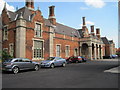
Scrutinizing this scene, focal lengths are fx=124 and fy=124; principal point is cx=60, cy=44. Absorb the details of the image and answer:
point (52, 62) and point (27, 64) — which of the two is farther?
point (52, 62)

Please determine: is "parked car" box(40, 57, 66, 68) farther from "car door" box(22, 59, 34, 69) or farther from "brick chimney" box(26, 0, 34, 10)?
"brick chimney" box(26, 0, 34, 10)

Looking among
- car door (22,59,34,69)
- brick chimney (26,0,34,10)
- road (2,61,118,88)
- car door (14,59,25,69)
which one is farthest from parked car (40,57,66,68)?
brick chimney (26,0,34,10)

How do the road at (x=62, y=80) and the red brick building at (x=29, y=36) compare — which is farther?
the red brick building at (x=29, y=36)

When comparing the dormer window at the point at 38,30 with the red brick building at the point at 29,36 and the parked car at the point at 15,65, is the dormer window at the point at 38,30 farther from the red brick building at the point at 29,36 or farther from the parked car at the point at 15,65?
the parked car at the point at 15,65

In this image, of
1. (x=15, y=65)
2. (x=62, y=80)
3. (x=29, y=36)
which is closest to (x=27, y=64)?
(x=15, y=65)

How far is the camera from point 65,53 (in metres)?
31.8

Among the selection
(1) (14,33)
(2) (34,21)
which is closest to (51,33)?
(2) (34,21)

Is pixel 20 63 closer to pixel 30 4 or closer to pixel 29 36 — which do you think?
pixel 29 36

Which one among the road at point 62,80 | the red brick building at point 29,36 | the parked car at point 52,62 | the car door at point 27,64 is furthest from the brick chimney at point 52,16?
the road at point 62,80

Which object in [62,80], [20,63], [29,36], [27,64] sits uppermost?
[29,36]

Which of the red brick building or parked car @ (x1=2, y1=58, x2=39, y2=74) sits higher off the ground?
the red brick building

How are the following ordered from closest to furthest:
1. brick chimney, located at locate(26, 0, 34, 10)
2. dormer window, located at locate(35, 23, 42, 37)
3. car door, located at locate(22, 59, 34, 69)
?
car door, located at locate(22, 59, 34, 69)
dormer window, located at locate(35, 23, 42, 37)
brick chimney, located at locate(26, 0, 34, 10)

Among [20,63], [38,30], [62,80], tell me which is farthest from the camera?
[38,30]

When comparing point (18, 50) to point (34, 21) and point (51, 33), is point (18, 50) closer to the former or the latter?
point (34, 21)
